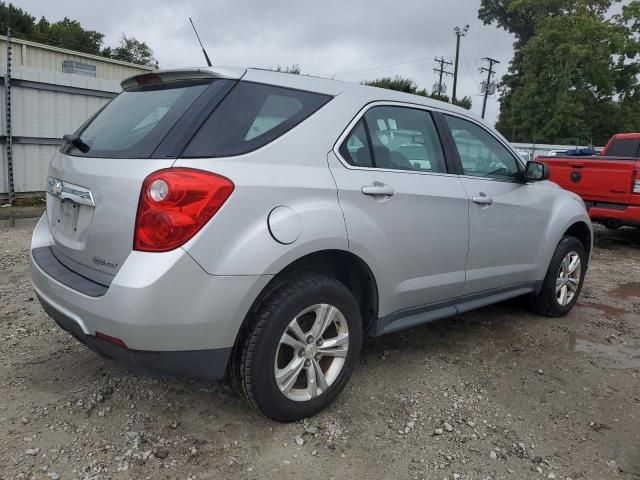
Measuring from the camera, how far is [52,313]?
8.42ft

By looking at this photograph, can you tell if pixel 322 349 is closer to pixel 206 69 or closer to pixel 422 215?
pixel 422 215

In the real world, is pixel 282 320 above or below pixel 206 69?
below

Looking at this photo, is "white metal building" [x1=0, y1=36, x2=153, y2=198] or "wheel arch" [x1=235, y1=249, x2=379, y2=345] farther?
"white metal building" [x1=0, y1=36, x2=153, y2=198]

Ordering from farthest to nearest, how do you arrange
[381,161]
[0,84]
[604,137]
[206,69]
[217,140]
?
[604,137], [0,84], [381,161], [206,69], [217,140]

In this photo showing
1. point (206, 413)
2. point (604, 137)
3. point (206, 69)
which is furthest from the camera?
point (604, 137)

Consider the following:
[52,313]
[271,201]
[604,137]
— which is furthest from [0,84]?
[604,137]

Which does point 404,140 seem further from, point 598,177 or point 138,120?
point 598,177

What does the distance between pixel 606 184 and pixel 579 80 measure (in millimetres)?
33824

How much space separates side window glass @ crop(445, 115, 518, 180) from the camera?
138 inches

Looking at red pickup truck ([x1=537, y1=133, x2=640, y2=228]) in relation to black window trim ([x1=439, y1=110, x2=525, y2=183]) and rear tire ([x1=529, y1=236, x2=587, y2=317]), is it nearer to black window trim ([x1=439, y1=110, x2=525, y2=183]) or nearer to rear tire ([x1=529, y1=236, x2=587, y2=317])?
rear tire ([x1=529, y1=236, x2=587, y2=317])

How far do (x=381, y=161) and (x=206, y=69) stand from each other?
1028 millimetres

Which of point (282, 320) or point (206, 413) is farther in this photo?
point (206, 413)

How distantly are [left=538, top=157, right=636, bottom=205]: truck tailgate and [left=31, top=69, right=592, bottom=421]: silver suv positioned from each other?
491 centimetres

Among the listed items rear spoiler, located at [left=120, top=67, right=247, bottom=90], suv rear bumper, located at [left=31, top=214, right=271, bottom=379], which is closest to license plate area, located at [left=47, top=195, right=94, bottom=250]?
suv rear bumper, located at [left=31, top=214, right=271, bottom=379]
